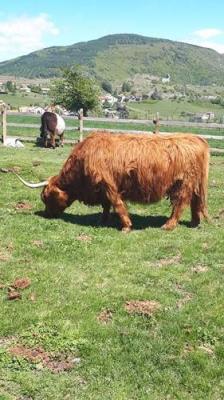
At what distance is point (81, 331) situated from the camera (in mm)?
7160

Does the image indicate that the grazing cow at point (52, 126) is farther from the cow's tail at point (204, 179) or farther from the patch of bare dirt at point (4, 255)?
the patch of bare dirt at point (4, 255)

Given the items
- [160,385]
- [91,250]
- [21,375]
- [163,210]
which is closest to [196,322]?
[160,385]

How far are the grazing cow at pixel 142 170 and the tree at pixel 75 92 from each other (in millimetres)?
52375

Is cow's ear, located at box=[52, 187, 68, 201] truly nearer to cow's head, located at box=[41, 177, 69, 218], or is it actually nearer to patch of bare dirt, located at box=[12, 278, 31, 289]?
cow's head, located at box=[41, 177, 69, 218]

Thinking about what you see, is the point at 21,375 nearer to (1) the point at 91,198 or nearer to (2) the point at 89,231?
(2) the point at 89,231

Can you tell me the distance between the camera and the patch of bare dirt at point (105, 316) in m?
7.50

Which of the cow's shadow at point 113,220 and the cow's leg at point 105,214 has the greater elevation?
the cow's leg at point 105,214

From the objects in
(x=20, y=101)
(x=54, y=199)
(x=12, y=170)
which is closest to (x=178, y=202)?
(x=54, y=199)

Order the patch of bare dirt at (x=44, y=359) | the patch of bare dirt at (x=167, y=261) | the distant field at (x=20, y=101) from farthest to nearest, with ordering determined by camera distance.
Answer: the distant field at (x=20, y=101)
the patch of bare dirt at (x=167, y=261)
the patch of bare dirt at (x=44, y=359)

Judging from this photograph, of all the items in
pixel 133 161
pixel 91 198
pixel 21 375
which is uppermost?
pixel 133 161

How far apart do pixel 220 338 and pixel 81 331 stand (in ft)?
5.61

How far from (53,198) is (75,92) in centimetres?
5397

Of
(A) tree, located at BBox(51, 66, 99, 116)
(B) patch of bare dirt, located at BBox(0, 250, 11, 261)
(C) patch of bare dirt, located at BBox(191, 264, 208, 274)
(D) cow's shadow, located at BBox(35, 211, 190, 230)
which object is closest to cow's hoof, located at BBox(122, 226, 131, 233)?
(D) cow's shadow, located at BBox(35, 211, 190, 230)

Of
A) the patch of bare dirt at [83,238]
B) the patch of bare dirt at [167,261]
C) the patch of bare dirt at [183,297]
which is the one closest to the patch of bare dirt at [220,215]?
the patch of bare dirt at [167,261]
